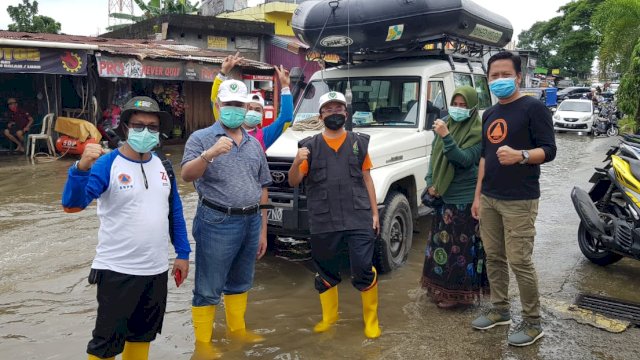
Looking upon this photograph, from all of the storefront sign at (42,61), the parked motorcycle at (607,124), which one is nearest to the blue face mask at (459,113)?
the storefront sign at (42,61)

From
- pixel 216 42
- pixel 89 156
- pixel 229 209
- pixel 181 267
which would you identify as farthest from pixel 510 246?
pixel 216 42

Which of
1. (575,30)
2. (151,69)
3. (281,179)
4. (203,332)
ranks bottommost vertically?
(203,332)

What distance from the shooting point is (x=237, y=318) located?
3.81 metres

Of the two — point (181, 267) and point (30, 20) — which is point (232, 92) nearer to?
point (181, 267)

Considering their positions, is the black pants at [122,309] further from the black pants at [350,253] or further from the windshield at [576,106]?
the windshield at [576,106]

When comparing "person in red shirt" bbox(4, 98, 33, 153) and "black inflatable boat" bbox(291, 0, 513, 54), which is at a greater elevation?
"black inflatable boat" bbox(291, 0, 513, 54)

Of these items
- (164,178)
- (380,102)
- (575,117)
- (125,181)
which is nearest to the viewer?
(125,181)

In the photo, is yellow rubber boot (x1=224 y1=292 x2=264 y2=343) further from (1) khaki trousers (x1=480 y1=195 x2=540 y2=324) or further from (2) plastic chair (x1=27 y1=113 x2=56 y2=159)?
(2) plastic chair (x1=27 y1=113 x2=56 y2=159)

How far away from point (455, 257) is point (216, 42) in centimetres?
1703

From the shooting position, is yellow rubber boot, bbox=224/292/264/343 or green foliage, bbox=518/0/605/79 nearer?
yellow rubber boot, bbox=224/292/264/343

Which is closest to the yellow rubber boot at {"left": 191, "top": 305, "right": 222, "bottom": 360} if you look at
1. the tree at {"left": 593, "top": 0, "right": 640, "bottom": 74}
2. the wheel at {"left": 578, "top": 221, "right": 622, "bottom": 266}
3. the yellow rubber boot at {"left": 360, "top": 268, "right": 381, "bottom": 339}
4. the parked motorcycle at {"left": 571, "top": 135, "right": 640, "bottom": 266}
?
the yellow rubber boot at {"left": 360, "top": 268, "right": 381, "bottom": 339}

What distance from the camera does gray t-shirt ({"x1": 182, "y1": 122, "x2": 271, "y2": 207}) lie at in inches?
131

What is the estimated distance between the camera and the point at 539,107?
3490 mm

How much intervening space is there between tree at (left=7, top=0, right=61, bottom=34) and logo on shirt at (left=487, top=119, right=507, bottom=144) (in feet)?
112
